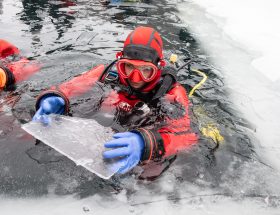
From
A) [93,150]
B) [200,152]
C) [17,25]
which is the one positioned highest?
[93,150]

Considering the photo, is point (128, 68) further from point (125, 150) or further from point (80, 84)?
point (125, 150)

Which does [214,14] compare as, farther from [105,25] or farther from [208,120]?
[208,120]

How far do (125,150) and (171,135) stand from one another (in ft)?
2.48

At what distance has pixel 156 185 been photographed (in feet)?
9.14

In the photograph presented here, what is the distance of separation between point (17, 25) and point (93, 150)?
5.54 metres

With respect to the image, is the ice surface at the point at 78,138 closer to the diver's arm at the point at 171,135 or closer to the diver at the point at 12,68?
the diver's arm at the point at 171,135

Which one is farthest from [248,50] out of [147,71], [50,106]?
[50,106]

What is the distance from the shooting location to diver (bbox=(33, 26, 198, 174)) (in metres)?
3.03

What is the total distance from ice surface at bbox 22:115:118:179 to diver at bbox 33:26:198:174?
11.1 inches

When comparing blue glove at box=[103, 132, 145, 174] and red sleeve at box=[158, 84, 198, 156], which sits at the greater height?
blue glove at box=[103, 132, 145, 174]

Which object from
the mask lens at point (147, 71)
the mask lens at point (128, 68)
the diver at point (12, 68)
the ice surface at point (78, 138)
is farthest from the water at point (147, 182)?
the mask lens at point (147, 71)

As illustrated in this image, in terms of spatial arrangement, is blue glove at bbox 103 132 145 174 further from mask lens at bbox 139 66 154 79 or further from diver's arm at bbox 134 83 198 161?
mask lens at bbox 139 66 154 79

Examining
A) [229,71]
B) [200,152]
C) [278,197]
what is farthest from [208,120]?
[229,71]

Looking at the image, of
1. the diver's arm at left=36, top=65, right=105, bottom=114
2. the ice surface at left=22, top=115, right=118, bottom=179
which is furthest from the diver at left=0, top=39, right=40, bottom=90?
the ice surface at left=22, top=115, right=118, bottom=179
